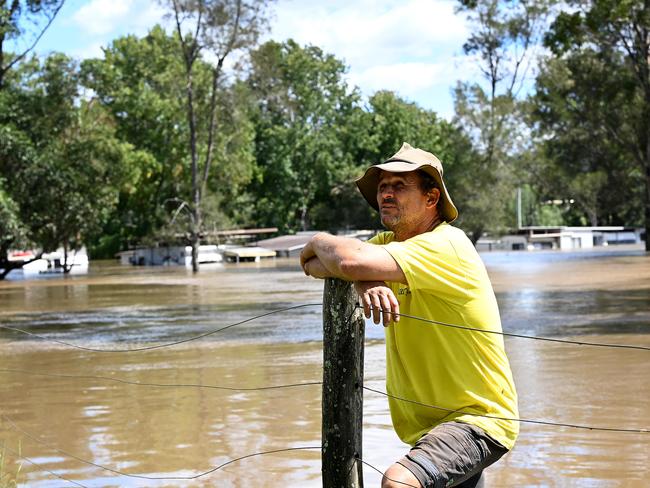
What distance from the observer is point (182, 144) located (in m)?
62.5

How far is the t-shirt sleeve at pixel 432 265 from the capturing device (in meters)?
3.38

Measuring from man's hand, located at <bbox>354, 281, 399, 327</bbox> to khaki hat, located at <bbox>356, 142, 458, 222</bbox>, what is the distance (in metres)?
0.44

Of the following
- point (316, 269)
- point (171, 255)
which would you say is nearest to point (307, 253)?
point (316, 269)

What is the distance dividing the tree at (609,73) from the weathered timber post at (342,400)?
40.7 m

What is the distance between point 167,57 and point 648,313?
50.6m

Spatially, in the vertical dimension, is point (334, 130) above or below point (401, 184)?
above

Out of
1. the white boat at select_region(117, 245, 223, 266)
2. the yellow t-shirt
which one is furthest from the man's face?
the white boat at select_region(117, 245, 223, 266)

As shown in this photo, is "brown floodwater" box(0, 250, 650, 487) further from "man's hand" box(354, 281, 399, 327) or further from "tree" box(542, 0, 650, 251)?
"tree" box(542, 0, 650, 251)

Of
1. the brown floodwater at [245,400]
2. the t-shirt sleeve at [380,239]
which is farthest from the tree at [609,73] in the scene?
the t-shirt sleeve at [380,239]

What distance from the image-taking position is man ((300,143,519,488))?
3.38 m

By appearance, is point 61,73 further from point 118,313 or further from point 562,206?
point 562,206

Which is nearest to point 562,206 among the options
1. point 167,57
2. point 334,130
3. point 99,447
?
point 334,130

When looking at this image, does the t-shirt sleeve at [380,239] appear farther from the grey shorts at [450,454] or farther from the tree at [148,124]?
the tree at [148,124]

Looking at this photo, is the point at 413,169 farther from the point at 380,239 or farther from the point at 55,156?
the point at 55,156
